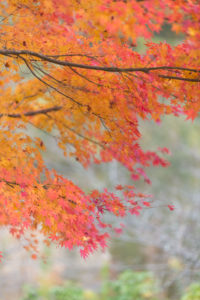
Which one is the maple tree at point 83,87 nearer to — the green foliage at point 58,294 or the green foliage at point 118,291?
the green foliage at point 118,291

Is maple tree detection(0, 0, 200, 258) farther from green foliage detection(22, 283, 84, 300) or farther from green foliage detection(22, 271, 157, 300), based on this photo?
green foliage detection(22, 283, 84, 300)

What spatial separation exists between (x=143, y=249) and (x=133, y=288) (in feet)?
12.1

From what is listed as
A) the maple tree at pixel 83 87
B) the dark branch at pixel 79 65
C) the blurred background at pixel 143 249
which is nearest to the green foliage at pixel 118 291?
the blurred background at pixel 143 249

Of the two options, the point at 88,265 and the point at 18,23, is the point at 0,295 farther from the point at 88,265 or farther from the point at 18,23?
the point at 18,23

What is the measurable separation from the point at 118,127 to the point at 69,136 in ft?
3.72

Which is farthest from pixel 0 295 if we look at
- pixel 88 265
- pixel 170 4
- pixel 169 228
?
pixel 170 4

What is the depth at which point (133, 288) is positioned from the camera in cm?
686

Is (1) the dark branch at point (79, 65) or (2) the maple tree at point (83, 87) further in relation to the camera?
(2) the maple tree at point (83, 87)

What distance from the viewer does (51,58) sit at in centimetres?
227

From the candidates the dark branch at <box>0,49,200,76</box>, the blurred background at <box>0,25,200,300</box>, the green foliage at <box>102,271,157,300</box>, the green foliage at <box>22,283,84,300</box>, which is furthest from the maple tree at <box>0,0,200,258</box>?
the green foliage at <box>22,283,84,300</box>

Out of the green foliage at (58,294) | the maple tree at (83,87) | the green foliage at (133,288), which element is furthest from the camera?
the green foliage at (58,294)

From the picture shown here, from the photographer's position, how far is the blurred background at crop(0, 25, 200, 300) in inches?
282

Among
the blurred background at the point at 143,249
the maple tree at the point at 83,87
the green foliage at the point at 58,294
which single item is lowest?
the maple tree at the point at 83,87

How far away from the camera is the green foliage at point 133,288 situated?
6.62 metres
